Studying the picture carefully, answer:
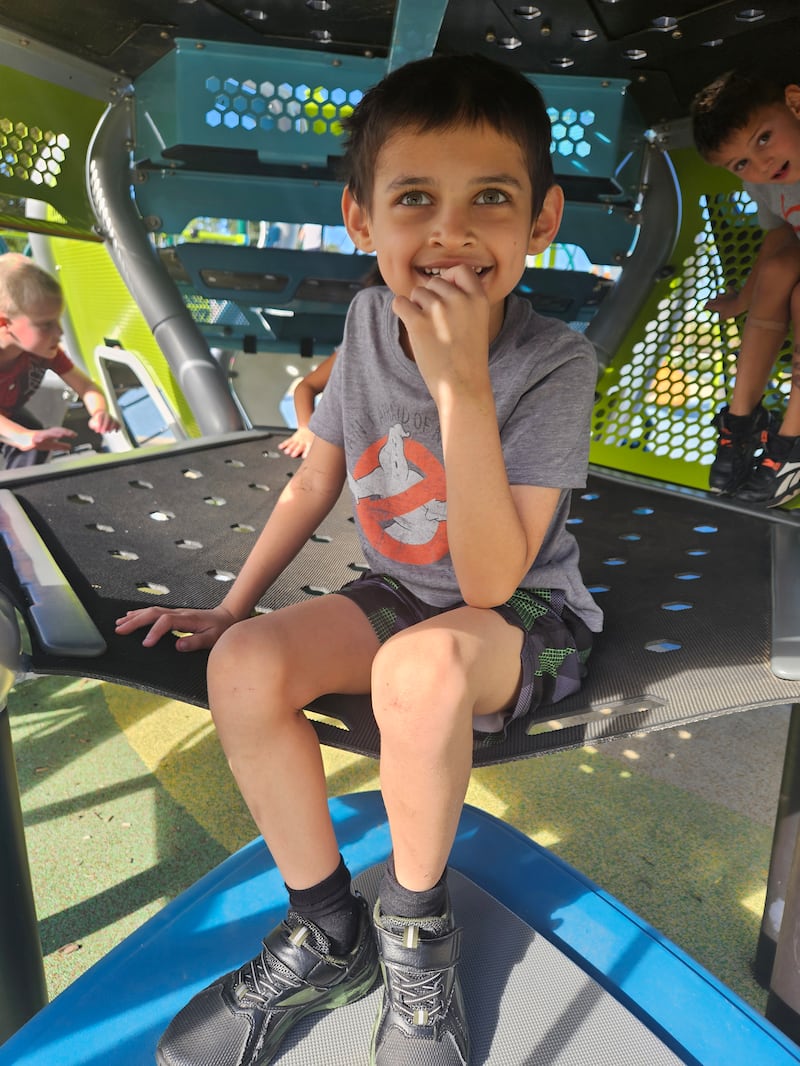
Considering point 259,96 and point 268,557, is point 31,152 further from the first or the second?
point 268,557

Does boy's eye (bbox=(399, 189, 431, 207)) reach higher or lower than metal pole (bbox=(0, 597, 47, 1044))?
higher

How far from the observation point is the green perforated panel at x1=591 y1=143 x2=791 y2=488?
178 centimetres

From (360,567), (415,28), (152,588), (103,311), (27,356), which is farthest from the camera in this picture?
(27,356)

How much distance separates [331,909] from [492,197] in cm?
73

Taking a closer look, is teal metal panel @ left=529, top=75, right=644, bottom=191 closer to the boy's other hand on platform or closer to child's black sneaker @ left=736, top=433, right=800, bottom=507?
child's black sneaker @ left=736, top=433, right=800, bottom=507

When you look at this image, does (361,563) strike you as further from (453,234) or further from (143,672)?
(453,234)

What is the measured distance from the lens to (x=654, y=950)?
85 centimetres

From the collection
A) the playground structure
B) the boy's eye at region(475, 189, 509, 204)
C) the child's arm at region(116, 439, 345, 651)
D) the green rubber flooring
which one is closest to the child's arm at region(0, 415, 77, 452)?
the playground structure

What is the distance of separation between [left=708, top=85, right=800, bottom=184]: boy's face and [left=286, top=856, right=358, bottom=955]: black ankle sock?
1.46 metres

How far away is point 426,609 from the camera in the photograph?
0.95 metres

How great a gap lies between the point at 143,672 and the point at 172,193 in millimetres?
1306

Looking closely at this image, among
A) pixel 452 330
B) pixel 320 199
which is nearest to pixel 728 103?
pixel 320 199

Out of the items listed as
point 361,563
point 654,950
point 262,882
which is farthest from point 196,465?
point 654,950

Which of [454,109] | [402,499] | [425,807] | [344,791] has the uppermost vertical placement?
[454,109]
